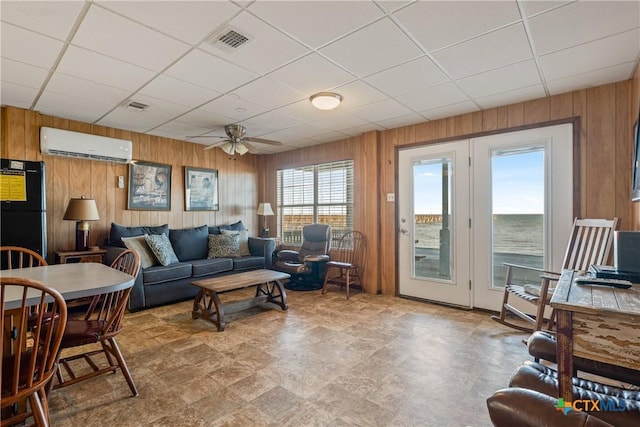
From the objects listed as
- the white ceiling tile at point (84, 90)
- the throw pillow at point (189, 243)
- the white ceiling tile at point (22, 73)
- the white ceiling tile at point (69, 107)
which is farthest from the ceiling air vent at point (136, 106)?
the throw pillow at point (189, 243)

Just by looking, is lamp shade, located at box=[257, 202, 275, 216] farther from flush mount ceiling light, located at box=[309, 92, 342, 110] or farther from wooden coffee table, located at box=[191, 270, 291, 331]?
flush mount ceiling light, located at box=[309, 92, 342, 110]

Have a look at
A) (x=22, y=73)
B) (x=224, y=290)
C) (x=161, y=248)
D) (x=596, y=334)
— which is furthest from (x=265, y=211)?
(x=596, y=334)

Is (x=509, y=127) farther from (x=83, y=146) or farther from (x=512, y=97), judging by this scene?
(x=83, y=146)

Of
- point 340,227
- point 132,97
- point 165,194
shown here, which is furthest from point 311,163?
point 132,97

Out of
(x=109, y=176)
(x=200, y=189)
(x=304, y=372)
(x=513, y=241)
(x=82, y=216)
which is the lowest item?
(x=304, y=372)

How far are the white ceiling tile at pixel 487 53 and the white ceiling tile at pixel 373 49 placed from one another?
28 cm

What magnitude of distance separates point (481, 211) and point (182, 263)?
151 inches

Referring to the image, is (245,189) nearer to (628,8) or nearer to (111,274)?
(111,274)

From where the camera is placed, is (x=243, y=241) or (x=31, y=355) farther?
(x=243, y=241)

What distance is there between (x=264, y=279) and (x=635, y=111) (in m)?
3.71

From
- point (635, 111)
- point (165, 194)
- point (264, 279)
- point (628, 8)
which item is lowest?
point (264, 279)

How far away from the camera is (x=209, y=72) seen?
2.61 m

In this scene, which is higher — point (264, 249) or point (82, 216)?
point (82, 216)

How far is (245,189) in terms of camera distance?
19.6ft
